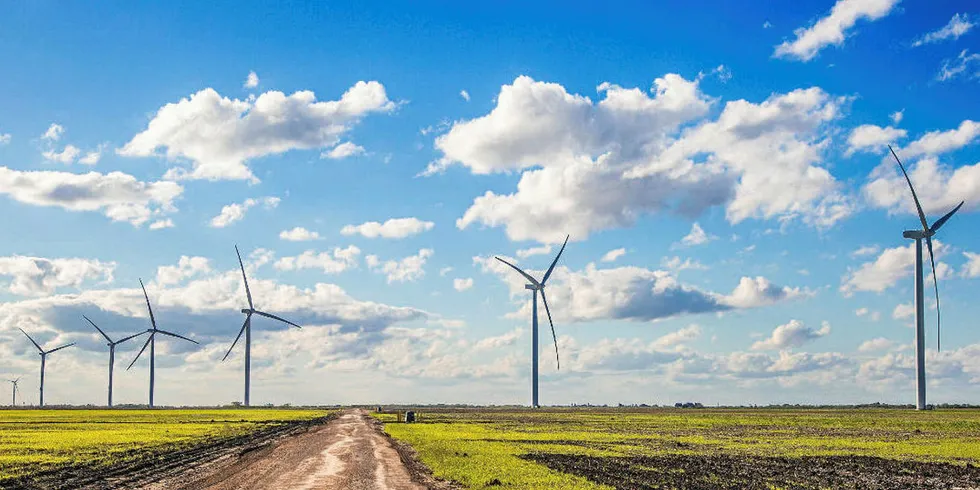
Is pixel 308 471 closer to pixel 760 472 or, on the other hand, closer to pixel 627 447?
pixel 760 472

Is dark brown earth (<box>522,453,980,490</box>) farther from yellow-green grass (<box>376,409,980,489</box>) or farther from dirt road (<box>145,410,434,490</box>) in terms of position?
dirt road (<box>145,410,434,490</box>)

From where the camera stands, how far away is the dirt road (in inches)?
1684

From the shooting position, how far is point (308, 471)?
4950 centimetres

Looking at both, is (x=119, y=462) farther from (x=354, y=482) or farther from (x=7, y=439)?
(x=7, y=439)

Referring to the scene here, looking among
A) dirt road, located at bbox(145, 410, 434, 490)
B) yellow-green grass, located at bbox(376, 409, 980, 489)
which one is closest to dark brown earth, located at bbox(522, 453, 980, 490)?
yellow-green grass, located at bbox(376, 409, 980, 489)

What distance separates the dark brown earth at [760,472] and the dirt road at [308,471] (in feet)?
33.7

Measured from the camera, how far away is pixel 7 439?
89.1m

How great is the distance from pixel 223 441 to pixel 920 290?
465 ft

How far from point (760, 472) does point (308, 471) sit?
25752 mm

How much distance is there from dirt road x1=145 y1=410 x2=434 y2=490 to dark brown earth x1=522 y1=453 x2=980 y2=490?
10287 mm

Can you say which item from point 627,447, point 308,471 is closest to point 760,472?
point 627,447

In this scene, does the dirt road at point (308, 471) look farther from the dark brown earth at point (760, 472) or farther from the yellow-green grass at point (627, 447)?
the dark brown earth at point (760, 472)

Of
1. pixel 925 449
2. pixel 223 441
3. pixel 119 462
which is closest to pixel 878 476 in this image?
pixel 925 449

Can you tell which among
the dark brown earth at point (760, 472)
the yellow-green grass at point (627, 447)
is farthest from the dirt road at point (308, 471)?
the dark brown earth at point (760, 472)
